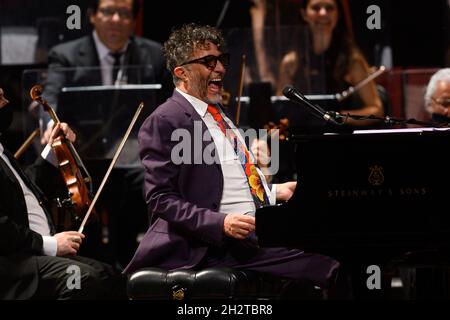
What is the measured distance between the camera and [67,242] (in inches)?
171

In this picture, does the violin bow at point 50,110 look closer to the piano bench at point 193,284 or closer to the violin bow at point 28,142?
the violin bow at point 28,142

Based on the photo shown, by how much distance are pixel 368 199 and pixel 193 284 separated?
0.83 m

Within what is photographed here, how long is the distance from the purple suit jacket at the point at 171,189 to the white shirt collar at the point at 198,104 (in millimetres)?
105

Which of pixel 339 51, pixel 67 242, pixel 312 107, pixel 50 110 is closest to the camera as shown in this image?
pixel 312 107

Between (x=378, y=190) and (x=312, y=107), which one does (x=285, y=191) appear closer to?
(x=312, y=107)

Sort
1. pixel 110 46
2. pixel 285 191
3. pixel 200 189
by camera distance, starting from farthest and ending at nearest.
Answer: pixel 110 46
pixel 285 191
pixel 200 189

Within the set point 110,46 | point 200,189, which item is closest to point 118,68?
point 110,46

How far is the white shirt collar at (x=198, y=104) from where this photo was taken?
14.4ft

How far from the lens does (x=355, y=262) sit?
3820 millimetres

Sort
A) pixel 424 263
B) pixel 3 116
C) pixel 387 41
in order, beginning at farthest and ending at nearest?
pixel 387 41
pixel 3 116
pixel 424 263

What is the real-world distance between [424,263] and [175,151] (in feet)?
3.73

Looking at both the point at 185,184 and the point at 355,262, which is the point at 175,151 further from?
the point at 355,262

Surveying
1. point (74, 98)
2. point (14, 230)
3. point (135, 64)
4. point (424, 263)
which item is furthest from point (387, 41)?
point (14, 230)

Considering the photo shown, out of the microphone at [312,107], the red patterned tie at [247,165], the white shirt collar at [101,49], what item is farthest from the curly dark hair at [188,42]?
the white shirt collar at [101,49]
